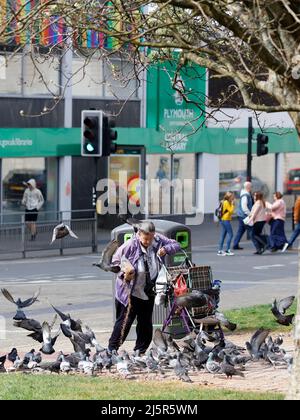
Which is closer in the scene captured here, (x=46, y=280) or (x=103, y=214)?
(x=46, y=280)

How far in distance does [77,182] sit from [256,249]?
8.40m

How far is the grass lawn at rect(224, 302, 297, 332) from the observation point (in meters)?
14.2

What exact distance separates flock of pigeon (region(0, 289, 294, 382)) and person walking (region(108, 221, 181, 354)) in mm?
439

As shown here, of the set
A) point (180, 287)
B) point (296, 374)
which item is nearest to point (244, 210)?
point (180, 287)

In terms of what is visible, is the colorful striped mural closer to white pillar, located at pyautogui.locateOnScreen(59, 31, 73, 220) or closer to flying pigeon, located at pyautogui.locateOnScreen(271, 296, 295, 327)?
flying pigeon, located at pyautogui.locateOnScreen(271, 296, 295, 327)

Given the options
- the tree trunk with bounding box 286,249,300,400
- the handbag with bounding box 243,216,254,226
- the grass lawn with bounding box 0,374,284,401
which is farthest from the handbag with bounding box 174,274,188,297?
the handbag with bounding box 243,216,254,226

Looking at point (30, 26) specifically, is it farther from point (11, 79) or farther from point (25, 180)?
point (25, 180)

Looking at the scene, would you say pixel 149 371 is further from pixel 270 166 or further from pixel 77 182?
pixel 270 166

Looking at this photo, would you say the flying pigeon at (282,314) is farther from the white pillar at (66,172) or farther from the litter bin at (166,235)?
the white pillar at (66,172)

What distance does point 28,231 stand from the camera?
25.6 metres

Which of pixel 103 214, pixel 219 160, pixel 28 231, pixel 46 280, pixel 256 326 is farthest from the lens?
→ pixel 219 160

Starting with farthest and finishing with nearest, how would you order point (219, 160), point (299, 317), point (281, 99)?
point (219, 160)
point (281, 99)
point (299, 317)

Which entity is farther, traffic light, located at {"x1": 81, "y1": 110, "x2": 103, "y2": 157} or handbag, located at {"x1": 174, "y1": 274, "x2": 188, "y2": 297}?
traffic light, located at {"x1": 81, "y1": 110, "x2": 103, "y2": 157}

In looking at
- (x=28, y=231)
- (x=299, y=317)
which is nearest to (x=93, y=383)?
(x=299, y=317)
